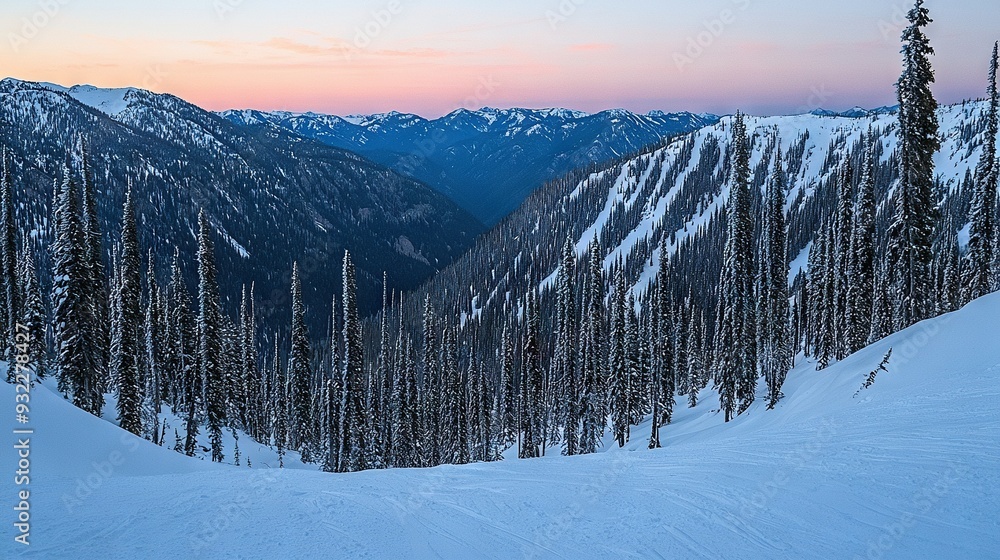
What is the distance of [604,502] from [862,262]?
125 ft

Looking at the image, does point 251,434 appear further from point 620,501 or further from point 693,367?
point 620,501

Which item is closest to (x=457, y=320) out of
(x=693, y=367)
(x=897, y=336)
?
(x=693, y=367)

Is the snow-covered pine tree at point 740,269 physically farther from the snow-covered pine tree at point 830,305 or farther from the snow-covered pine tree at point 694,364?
the snow-covered pine tree at point 694,364

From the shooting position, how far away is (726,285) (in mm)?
34656

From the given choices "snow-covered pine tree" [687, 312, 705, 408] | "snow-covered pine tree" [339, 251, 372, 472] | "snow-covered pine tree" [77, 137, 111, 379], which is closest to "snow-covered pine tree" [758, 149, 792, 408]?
"snow-covered pine tree" [687, 312, 705, 408]

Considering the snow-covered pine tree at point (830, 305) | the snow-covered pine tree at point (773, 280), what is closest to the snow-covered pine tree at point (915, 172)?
the snow-covered pine tree at point (773, 280)

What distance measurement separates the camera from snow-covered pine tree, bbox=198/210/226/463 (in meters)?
32.7

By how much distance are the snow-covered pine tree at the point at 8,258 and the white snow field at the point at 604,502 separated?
2876cm

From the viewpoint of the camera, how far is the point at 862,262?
38.8 metres

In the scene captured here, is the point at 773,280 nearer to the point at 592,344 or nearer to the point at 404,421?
the point at 592,344

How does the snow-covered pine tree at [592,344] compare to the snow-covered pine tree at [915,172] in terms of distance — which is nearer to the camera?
the snow-covered pine tree at [915,172]

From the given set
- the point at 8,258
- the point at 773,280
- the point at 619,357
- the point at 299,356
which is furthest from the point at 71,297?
the point at 773,280

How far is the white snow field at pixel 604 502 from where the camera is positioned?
7.98 metres

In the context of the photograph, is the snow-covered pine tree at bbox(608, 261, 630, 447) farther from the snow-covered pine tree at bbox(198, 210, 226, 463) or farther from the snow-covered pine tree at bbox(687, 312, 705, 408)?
the snow-covered pine tree at bbox(198, 210, 226, 463)
